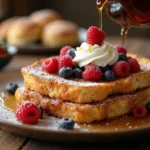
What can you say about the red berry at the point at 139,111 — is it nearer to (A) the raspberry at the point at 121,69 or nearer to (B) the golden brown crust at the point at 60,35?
(A) the raspberry at the point at 121,69

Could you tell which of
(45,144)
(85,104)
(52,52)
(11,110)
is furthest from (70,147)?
(52,52)

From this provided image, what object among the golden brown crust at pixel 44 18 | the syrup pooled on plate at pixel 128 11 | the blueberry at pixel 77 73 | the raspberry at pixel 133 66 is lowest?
the golden brown crust at pixel 44 18

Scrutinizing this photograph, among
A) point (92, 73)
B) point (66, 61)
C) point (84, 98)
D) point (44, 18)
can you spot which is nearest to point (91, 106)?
point (84, 98)

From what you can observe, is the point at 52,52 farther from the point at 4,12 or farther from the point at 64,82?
the point at 4,12

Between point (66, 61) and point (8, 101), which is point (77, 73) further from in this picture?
point (8, 101)

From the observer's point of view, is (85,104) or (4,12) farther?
(4,12)

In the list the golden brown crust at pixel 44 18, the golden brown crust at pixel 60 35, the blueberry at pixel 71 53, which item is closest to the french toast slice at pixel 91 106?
the blueberry at pixel 71 53
